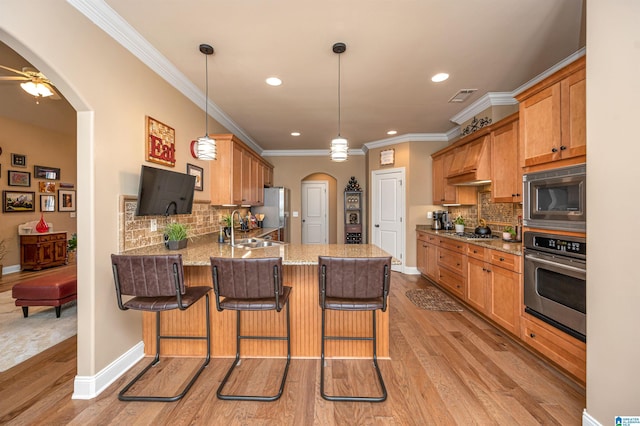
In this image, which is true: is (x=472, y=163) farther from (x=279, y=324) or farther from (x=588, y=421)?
(x=279, y=324)

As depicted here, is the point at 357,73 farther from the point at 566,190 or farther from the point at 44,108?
the point at 44,108

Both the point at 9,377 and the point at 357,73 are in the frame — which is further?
the point at 357,73

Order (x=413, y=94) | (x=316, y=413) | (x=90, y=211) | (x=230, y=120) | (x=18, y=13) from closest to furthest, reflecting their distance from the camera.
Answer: (x=18, y=13)
(x=316, y=413)
(x=90, y=211)
(x=413, y=94)
(x=230, y=120)

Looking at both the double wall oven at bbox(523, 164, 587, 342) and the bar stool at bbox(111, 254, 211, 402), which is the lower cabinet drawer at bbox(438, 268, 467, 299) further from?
the bar stool at bbox(111, 254, 211, 402)

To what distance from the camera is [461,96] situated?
360cm

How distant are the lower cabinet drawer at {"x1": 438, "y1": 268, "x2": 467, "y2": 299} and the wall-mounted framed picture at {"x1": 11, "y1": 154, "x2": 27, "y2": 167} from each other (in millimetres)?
8036

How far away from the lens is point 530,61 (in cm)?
274

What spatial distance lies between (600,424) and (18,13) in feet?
12.6

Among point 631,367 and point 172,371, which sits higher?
point 631,367

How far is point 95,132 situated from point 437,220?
490cm

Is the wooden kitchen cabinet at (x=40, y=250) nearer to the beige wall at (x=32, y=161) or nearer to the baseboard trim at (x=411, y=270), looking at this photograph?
the beige wall at (x=32, y=161)

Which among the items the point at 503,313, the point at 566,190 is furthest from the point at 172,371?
the point at 566,190

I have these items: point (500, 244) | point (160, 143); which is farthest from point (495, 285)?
point (160, 143)

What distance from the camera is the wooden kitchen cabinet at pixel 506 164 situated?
3.07m
